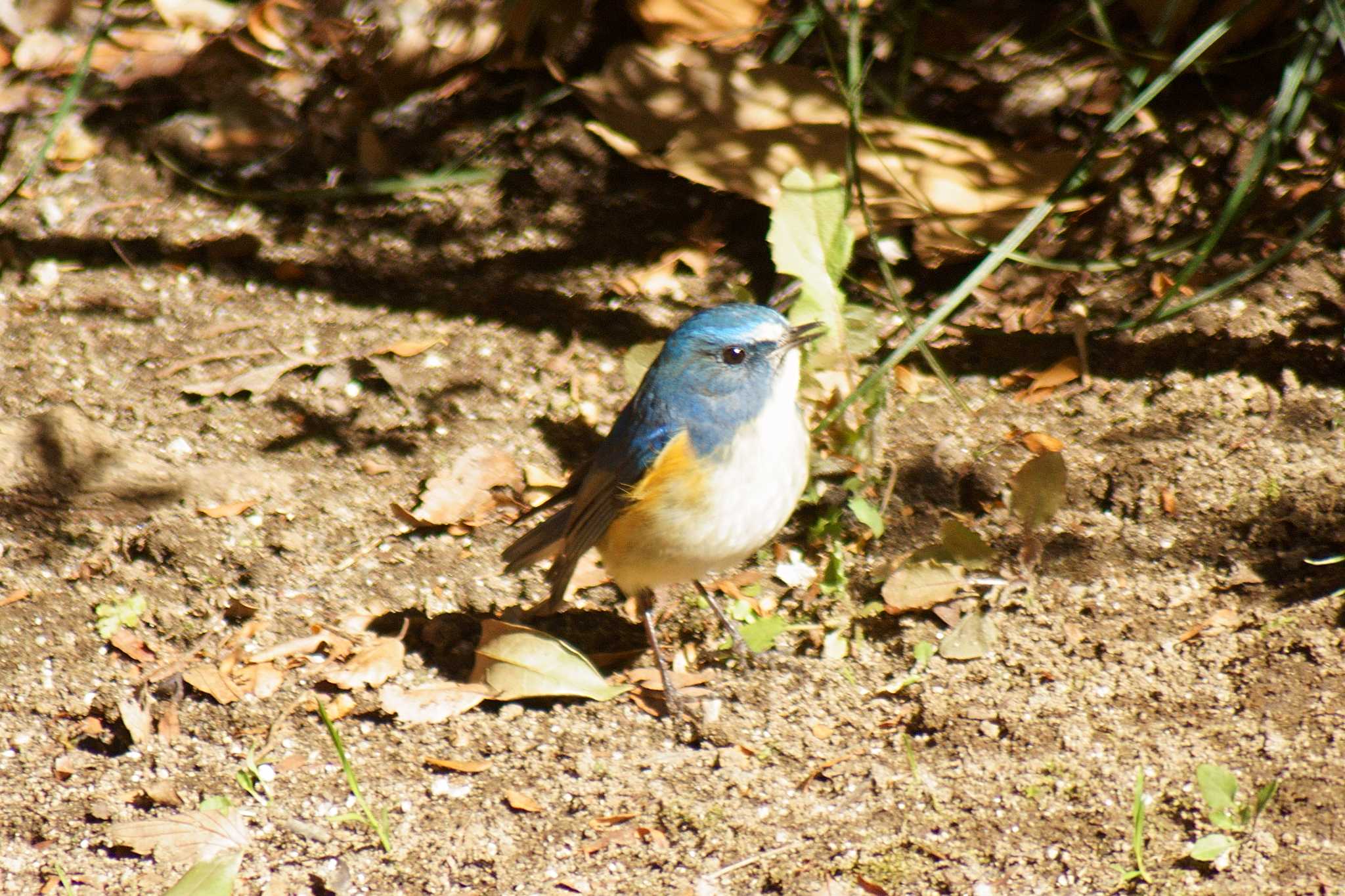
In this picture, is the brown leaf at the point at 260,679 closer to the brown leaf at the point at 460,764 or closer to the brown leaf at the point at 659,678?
the brown leaf at the point at 460,764

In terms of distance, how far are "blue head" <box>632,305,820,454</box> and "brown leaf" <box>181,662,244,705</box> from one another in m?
1.61

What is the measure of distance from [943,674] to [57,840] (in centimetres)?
266

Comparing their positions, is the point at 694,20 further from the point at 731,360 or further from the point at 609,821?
the point at 609,821

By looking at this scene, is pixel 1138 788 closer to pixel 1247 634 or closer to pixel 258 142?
pixel 1247 634

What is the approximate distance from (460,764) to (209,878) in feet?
2.55

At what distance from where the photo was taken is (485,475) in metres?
4.76

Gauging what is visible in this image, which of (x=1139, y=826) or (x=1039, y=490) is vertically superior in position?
(x=1039, y=490)

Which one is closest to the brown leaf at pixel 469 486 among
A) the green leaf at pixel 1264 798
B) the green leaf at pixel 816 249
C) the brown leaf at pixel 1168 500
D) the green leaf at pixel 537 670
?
the green leaf at pixel 537 670

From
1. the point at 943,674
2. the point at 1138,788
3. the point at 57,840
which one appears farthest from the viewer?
the point at 943,674

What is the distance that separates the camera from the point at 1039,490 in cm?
401

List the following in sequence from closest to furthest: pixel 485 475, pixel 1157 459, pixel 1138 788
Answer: pixel 1138 788, pixel 1157 459, pixel 485 475

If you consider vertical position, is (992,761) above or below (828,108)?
below

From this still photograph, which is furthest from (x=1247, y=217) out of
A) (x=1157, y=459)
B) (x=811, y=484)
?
(x=811, y=484)

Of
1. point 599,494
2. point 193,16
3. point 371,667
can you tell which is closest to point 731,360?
point 599,494
